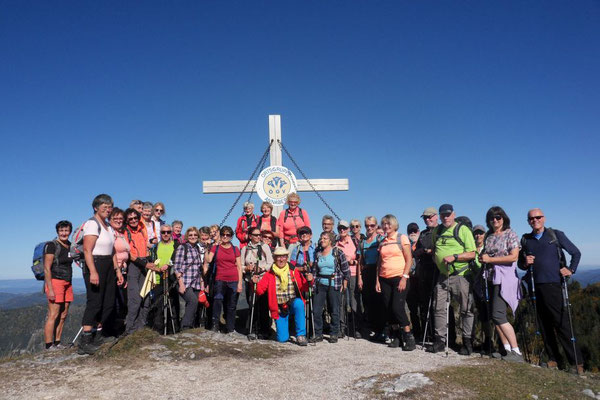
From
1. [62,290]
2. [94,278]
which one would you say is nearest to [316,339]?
[94,278]

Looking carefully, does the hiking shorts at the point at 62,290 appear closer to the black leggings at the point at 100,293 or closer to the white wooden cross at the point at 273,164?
the black leggings at the point at 100,293

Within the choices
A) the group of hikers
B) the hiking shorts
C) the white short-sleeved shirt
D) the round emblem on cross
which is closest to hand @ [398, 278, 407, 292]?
the group of hikers

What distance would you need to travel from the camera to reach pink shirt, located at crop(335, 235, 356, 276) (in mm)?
7957

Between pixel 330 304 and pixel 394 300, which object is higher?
pixel 394 300

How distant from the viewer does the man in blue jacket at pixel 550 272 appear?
581 cm

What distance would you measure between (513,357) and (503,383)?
1.48 metres

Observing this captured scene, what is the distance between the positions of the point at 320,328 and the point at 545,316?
3780 millimetres

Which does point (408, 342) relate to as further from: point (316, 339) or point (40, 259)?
point (40, 259)

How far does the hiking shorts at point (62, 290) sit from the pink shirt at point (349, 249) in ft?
16.2

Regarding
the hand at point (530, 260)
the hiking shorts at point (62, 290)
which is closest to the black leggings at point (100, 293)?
the hiking shorts at point (62, 290)

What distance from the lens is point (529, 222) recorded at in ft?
20.4

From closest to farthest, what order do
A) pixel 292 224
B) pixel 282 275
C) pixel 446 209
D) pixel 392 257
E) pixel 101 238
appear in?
1. pixel 101 238
2. pixel 446 209
3. pixel 392 257
4. pixel 282 275
5. pixel 292 224

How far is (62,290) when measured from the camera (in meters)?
6.38

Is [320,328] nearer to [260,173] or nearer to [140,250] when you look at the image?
[140,250]
